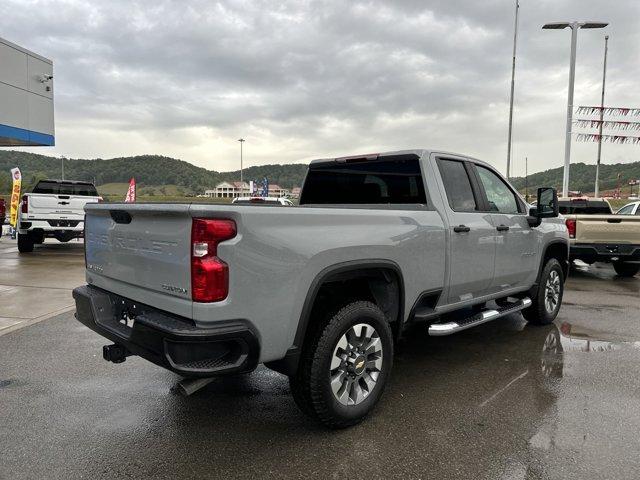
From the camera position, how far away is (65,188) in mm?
13234

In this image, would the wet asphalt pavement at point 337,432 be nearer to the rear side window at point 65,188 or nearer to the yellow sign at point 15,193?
the rear side window at point 65,188

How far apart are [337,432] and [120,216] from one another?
196 cm

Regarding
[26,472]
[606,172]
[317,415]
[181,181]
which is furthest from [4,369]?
[606,172]

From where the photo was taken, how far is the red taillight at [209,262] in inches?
95.1

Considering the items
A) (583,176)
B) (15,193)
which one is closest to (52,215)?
(15,193)

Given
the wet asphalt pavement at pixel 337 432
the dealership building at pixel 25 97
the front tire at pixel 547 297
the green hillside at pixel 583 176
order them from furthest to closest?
the green hillside at pixel 583 176, the dealership building at pixel 25 97, the front tire at pixel 547 297, the wet asphalt pavement at pixel 337 432

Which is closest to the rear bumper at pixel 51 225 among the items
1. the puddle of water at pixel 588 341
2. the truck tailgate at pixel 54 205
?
the truck tailgate at pixel 54 205

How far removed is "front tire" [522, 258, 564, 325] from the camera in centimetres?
546

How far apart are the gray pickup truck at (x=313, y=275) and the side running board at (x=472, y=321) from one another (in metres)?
0.02

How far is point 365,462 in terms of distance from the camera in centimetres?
270

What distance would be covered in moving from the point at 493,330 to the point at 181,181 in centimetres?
7379

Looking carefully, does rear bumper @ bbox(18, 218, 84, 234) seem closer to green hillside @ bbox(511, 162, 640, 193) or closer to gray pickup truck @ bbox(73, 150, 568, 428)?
gray pickup truck @ bbox(73, 150, 568, 428)

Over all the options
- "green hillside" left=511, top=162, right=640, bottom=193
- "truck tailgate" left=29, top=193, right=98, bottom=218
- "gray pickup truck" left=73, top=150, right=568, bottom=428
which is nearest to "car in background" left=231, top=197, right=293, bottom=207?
"gray pickup truck" left=73, top=150, right=568, bottom=428

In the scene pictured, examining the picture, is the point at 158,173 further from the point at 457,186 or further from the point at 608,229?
the point at 457,186
